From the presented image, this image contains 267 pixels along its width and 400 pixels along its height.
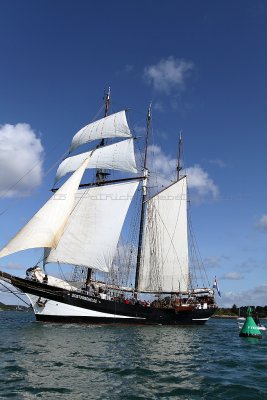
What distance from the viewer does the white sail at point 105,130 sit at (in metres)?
61.3

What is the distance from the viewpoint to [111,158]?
60969mm

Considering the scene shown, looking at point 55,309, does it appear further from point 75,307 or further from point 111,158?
point 111,158

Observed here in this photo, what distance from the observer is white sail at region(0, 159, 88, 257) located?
128 feet

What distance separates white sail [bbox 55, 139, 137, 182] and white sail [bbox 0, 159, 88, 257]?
12.0 metres

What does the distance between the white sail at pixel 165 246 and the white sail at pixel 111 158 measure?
6462 mm

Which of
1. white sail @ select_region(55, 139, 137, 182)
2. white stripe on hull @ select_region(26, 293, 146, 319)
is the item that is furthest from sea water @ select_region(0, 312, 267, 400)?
white sail @ select_region(55, 139, 137, 182)

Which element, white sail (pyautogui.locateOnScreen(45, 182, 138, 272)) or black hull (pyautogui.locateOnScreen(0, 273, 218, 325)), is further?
white sail (pyautogui.locateOnScreen(45, 182, 138, 272))

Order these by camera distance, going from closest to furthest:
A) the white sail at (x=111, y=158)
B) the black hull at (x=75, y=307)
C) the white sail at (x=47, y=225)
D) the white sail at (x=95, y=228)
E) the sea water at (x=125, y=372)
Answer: the sea water at (x=125, y=372) → the white sail at (x=47, y=225) → the black hull at (x=75, y=307) → the white sail at (x=95, y=228) → the white sail at (x=111, y=158)

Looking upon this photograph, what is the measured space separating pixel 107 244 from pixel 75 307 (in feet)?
32.3

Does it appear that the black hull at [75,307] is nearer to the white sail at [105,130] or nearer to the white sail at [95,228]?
the white sail at [95,228]

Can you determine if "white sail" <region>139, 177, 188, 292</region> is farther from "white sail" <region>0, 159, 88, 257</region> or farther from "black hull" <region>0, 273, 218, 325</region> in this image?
"white sail" <region>0, 159, 88, 257</region>

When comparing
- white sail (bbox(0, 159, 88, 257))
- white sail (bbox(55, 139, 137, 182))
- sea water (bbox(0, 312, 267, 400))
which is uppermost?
white sail (bbox(55, 139, 137, 182))

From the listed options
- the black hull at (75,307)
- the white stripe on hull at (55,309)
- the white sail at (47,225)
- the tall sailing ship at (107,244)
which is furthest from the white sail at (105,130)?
the white stripe on hull at (55,309)

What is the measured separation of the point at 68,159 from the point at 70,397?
52.0 meters
